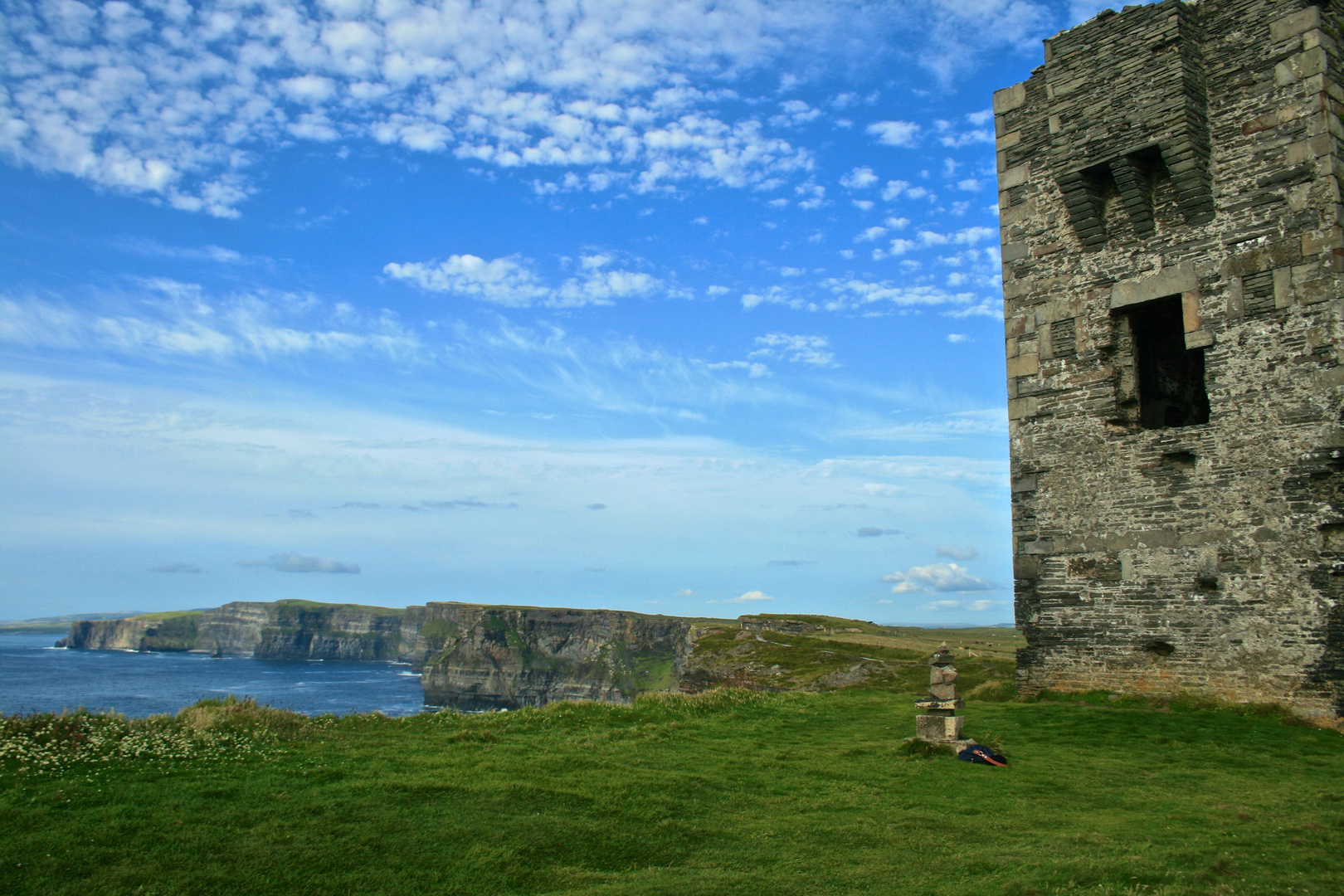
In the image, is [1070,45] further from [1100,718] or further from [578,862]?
[578,862]

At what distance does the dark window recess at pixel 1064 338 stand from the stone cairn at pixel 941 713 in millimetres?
8940

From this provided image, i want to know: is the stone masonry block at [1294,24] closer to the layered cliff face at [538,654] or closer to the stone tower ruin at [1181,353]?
the stone tower ruin at [1181,353]

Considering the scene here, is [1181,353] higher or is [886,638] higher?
[1181,353]

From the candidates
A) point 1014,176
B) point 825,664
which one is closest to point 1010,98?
point 1014,176

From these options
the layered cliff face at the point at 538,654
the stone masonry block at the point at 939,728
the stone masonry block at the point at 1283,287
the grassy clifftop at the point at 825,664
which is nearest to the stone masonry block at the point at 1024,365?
the stone masonry block at the point at 1283,287

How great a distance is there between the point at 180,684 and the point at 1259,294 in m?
139

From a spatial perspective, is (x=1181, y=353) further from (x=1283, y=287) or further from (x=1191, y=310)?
(x=1283, y=287)

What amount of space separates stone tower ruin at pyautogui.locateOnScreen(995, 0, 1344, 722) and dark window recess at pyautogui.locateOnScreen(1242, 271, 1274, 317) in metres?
0.03

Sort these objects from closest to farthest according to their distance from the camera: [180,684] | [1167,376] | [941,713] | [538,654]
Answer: [941,713], [1167,376], [180,684], [538,654]

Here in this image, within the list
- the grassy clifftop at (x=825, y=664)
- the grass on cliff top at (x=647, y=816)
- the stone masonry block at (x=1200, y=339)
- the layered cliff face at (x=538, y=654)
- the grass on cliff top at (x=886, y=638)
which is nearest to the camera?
the grass on cliff top at (x=647, y=816)

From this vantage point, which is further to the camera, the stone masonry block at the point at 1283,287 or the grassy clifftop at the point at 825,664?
the grassy clifftop at the point at 825,664

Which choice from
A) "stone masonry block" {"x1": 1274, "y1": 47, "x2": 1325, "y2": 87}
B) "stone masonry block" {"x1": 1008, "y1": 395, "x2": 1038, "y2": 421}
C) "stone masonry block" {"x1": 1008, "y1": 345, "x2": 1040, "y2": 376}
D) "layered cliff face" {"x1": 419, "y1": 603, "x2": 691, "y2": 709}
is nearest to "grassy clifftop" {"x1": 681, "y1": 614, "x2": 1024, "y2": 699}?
"stone masonry block" {"x1": 1008, "y1": 395, "x2": 1038, "y2": 421}

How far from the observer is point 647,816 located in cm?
860

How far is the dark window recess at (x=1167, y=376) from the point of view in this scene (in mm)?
19188
